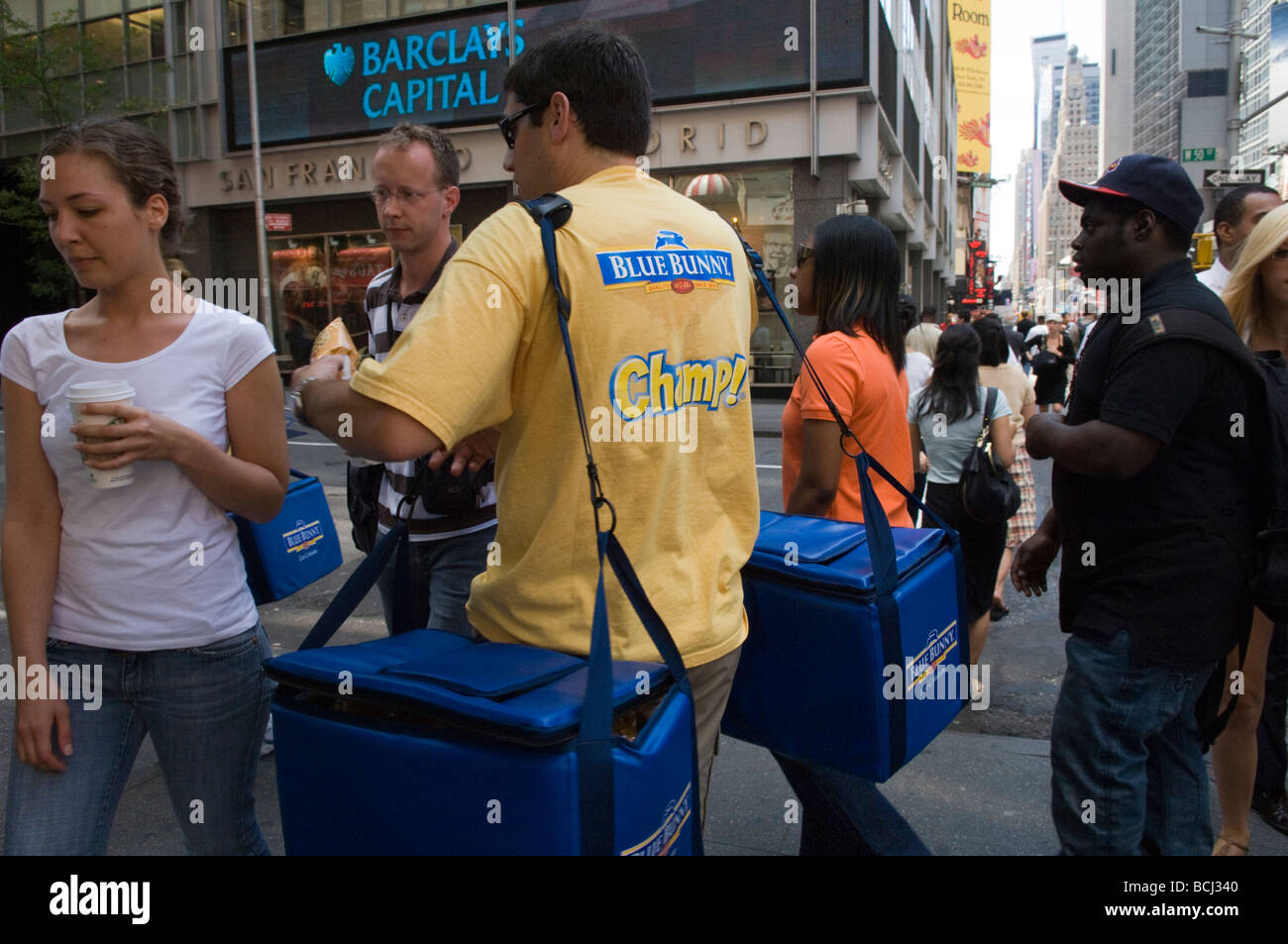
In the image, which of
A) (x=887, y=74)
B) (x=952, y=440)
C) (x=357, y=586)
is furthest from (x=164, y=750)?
(x=887, y=74)

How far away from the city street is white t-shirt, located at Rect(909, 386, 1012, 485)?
1.11 m

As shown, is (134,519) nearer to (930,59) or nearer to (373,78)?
(373,78)

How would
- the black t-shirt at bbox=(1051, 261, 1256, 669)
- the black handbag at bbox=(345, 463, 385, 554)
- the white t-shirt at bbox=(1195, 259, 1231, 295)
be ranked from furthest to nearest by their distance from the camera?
the white t-shirt at bbox=(1195, 259, 1231, 295) < the black handbag at bbox=(345, 463, 385, 554) < the black t-shirt at bbox=(1051, 261, 1256, 669)

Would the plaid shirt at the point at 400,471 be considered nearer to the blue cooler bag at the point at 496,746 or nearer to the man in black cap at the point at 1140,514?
the blue cooler bag at the point at 496,746

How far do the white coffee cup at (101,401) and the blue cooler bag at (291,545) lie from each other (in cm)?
162

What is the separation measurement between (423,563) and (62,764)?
1.18 meters

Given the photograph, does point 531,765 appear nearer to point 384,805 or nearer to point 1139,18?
point 384,805

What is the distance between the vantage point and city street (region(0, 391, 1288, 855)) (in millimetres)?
3441

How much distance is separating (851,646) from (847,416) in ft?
3.42

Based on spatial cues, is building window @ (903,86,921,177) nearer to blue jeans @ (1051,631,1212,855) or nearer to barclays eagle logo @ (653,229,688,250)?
blue jeans @ (1051,631,1212,855)

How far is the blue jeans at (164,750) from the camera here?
1962mm

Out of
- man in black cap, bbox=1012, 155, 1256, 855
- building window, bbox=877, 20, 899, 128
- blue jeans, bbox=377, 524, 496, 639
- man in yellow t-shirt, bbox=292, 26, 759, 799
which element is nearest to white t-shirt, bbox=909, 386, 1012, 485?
man in black cap, bbox=1012, 155, 1256, 855

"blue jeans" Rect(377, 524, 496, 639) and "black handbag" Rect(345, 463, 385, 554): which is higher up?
"black handbag" Rect(345, 463, 385, 554)

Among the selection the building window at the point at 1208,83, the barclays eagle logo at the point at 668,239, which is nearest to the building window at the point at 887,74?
the barclays eagle logo at the point at 668,239
